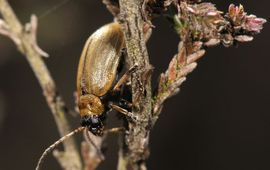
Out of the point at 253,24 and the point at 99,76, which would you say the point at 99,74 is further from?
the point at 253,24

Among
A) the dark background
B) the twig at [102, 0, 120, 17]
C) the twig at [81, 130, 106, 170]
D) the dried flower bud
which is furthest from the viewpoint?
the dark background

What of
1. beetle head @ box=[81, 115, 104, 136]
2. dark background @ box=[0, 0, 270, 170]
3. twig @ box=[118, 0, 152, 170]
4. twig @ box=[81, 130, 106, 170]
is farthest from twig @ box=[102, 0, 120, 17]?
dark background @ box=[0, 0, 270, 170]

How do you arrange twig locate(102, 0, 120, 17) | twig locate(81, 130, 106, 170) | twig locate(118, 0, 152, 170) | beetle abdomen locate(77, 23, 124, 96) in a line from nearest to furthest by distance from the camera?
twig locate(118, 0, 152, 170) < twig locate(102, 0, 120, 17) < beetle abdomen locate(77, 23, 124, 96) < twig locate(81, 130, 106, 170)

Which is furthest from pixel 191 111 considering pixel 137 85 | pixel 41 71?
pixel 137 85

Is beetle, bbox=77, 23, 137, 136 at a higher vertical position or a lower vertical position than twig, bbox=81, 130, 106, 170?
higher

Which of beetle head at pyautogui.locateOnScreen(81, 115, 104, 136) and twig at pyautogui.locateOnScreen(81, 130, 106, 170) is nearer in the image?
beetle head at pyautogui.locateOnScreen(81, 115, 104, 136)

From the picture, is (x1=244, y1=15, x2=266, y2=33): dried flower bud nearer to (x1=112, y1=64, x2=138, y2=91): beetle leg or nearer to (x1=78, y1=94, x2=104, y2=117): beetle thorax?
(x1=112, y1=64, x2=138, y2=91): beetle leg

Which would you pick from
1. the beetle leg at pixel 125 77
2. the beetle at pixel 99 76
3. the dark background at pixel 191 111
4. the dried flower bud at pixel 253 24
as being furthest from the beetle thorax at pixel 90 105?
the dark background at pixel 191 111

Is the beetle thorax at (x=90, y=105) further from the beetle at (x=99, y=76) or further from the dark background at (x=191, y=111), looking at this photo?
the dark background at (x=191, y=111)
